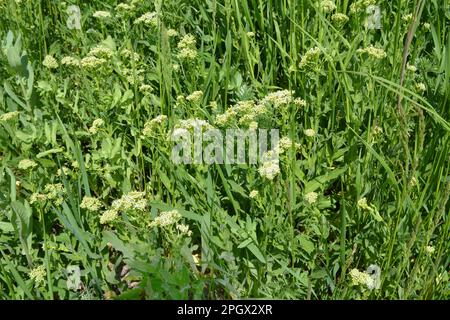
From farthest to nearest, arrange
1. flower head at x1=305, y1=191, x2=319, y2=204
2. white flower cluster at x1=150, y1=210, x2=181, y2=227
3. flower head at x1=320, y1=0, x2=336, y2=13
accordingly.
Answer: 1. flower head at x1=320, y1=0, x2=336, y2=13
2. flower head at x1=305, y1=191, x2=319, y2=204
3. white flower cluster at x1=150, y1=210, x2=181, y2=227

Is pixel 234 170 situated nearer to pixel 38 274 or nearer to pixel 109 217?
pixel 109 217

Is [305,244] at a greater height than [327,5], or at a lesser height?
lesser

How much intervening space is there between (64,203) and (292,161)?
0.88 meters

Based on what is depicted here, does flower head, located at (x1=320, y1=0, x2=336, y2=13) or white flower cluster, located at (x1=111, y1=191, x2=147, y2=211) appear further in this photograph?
flower head, located at (x1=320, y1=0, x2=336, y2=13)

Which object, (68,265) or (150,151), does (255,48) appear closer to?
(150,151)

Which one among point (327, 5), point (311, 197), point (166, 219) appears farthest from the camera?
point (327, 5)

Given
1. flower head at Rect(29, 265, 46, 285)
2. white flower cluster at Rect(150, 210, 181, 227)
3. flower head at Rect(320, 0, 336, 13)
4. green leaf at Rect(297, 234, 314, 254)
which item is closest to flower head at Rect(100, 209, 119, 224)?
white flower cluster at Rect(150, 210, 181, 227)

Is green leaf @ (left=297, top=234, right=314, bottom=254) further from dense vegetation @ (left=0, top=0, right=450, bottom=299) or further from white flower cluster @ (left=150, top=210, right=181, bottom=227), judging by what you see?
white flower cluster @ (left=150, top=210, right=181, bottom=227)

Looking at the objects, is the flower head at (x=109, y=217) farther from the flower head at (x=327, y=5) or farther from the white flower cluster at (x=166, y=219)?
the flower head at (x=327, y=5)

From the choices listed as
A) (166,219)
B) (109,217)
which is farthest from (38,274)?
(166,219)

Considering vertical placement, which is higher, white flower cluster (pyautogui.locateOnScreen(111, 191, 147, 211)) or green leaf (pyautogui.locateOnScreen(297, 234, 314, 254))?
white flower cluster (pyautogui.locateOnScreen(111, 191, 147, 211))

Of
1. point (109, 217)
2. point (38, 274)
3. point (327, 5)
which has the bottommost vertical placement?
point (38, 274)

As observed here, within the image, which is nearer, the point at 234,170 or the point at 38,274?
the point at 38,274
